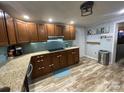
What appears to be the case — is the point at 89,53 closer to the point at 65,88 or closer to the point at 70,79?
the point at 70,79

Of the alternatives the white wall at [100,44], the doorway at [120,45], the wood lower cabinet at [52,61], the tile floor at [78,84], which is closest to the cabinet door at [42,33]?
the wood lower cabinet at [52,61]

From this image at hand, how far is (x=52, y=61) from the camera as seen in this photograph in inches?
119

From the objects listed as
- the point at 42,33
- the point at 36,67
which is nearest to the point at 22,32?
the point at 42,33

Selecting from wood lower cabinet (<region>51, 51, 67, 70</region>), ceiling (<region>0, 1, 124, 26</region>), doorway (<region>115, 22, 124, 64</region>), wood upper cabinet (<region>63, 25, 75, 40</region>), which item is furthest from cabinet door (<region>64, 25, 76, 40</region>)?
doorway (<region>115, 22, 124, 64</region>)

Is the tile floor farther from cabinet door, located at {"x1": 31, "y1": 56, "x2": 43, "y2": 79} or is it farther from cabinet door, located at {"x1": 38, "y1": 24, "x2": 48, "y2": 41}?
cabinet door, located at {"x1": 38, "y1": 24, "x2": 48, "y2": 41}

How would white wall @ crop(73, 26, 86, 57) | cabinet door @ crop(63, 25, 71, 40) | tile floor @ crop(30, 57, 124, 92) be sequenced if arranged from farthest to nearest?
white wall @ crop(73, 26, 86, 57), cabinet door @ crop(63, 25, 71, 40), tile floor @ crop(30, 57, 124, 92)

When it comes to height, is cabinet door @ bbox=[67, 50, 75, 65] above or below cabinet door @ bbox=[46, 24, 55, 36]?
below

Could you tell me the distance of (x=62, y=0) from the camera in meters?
1.43

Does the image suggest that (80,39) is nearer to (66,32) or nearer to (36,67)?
(66,32)

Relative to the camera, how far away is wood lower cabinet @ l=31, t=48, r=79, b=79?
105 inches

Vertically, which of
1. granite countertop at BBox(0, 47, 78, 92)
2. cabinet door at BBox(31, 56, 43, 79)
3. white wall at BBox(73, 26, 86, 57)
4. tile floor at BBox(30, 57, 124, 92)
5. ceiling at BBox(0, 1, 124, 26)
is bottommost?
tile floor at BBox(30, 57, 124, 92)

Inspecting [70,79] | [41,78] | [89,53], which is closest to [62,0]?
[70,79]

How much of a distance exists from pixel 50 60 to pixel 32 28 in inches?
56.1

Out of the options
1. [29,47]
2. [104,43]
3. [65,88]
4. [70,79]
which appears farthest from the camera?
[104,43]
